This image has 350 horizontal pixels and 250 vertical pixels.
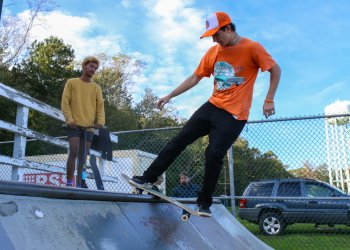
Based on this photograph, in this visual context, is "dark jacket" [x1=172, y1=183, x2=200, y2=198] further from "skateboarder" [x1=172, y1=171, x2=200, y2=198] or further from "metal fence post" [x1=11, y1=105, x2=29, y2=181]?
"metal fence post" [x1=11, y1=105, x2=29, y2=181]

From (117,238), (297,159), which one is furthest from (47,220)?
(297,159)

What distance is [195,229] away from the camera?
3.59 m

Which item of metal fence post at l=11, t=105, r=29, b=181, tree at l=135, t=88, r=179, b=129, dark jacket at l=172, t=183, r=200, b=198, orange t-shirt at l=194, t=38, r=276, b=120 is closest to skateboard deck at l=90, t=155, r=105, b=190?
metal fence post at l=11, t=105, r=29, b=181

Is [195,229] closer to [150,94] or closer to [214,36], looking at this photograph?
[214,36]

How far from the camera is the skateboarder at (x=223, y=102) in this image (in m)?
3.47

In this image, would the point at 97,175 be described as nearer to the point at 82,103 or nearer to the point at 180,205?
the point at 82,103

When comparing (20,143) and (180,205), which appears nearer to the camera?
(180,205)

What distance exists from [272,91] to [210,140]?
704 mm

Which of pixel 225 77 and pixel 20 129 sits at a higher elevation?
pixel 225 77

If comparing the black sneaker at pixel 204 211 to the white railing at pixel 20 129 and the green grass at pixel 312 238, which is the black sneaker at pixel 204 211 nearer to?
the white railing at pixel 20 129

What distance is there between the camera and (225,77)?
3.67 metres

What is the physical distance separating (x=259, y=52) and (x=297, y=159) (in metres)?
2.92

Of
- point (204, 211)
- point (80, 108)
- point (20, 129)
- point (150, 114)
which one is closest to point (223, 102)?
point (204, 211)

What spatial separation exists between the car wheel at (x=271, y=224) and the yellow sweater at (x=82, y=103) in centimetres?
428
